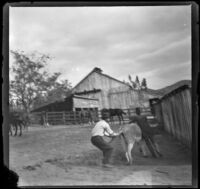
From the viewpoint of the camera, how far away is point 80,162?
4367 mm

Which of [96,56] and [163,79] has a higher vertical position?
[96,56]

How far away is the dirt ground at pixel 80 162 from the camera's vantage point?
418 cm

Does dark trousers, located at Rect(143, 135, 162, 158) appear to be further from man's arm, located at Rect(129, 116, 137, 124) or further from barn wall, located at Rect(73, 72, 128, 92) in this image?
barn wall, located at Rect(73, 72, 128, 92)

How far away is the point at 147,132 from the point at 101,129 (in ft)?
3.04

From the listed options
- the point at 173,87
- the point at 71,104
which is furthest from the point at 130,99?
the point at 71,104

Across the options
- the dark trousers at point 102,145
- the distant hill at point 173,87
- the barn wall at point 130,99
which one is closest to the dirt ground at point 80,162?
the dark trousers at point 102,145

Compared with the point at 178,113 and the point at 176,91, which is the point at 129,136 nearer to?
the point at 178,113

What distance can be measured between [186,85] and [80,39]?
2231 mm

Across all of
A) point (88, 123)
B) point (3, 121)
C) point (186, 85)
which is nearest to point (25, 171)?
point (3, 121)

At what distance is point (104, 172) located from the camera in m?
4.26

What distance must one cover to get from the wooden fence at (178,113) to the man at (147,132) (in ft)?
0.93

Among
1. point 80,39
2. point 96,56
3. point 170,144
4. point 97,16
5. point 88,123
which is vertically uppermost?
point 97,16

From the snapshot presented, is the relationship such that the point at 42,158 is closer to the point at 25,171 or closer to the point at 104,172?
the point at 25,171

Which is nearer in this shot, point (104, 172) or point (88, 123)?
point (104, 172)
